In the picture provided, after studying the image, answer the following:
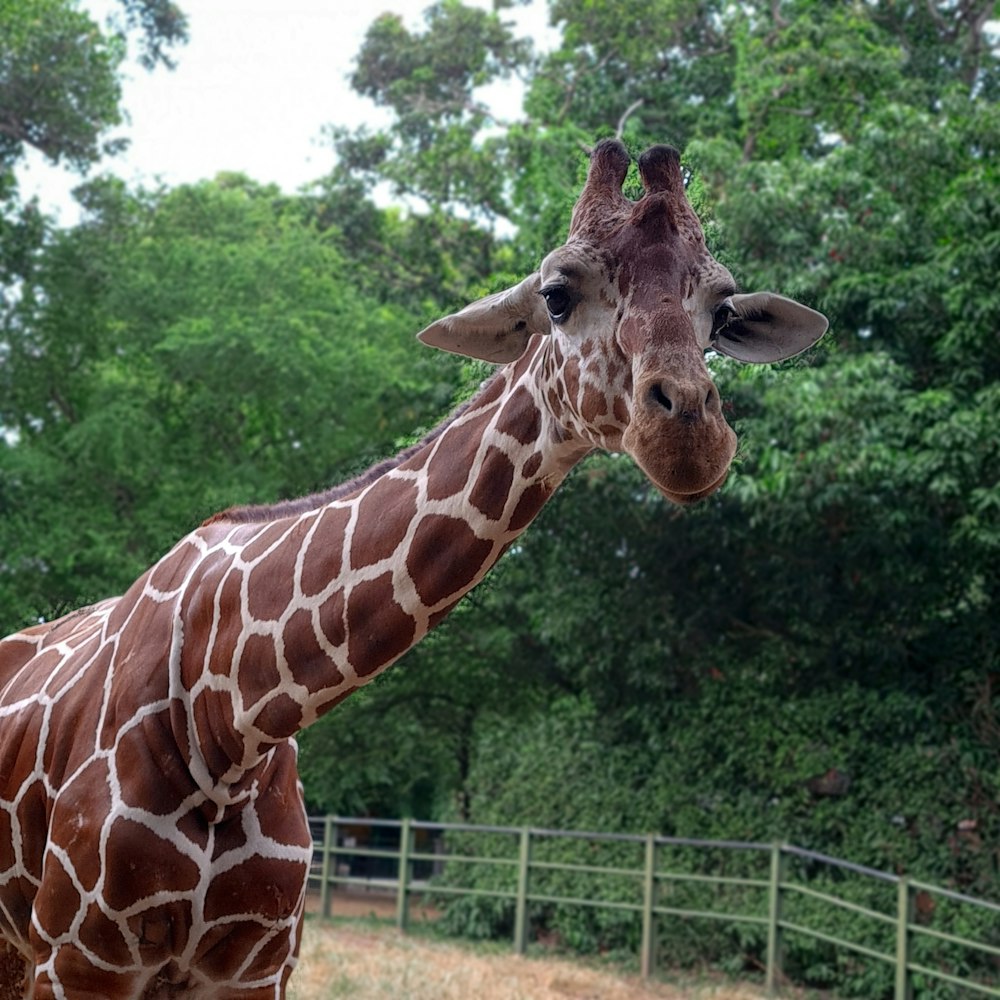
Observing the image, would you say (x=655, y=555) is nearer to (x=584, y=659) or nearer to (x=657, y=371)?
(x=584, y=659)

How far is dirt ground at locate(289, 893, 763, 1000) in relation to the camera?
8.40 m

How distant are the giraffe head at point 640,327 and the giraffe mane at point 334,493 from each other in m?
0.28

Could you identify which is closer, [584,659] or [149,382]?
[584,659]

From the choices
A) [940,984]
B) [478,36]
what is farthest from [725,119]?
[940,984]

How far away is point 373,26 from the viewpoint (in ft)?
64.4

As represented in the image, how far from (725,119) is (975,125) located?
518 centimetres

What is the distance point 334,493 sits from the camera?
3391 mm

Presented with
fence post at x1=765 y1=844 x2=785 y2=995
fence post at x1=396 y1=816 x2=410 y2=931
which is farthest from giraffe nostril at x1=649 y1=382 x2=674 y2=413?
fence post at x1=396 y1=816 x2=410 y2=931

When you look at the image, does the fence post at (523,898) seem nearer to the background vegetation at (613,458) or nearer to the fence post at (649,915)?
the background vegetation at (613,458)

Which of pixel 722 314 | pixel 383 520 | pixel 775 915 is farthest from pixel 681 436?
pixel 775 915

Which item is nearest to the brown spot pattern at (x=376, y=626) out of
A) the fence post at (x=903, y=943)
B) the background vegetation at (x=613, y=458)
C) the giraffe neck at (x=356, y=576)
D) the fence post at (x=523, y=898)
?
the giraffe neck at (x=356, y=576)

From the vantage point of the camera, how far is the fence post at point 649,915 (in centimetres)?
1077

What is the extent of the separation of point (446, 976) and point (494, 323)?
282 inches

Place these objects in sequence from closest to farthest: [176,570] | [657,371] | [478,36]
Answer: [657,371]
[176,570]
[478,36]
